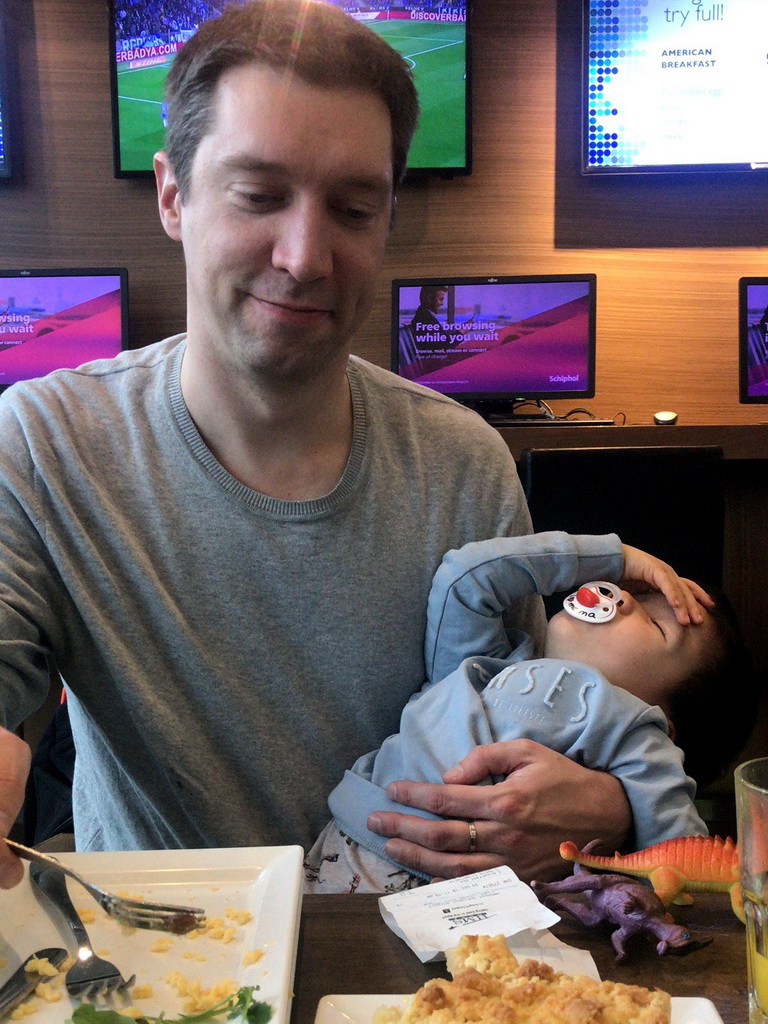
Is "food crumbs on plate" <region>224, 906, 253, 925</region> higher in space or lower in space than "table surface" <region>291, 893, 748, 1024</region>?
higher

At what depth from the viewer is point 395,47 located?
3262 millimetres

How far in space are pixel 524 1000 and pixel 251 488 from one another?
2.85 ft

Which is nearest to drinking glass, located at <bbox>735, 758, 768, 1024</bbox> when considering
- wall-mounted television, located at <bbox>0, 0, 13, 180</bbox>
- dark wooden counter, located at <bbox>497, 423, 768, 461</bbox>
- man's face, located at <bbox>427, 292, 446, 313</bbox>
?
dark wooden counter, located at <bbox>497, 423, 768, 461</bbox>

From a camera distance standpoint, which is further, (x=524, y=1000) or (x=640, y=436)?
(x=640, y=436)

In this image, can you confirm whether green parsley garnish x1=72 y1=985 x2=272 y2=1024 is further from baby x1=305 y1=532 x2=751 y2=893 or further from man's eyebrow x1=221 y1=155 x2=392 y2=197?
man's eyebrow x1=221 y1=155 x2=392 y2=197

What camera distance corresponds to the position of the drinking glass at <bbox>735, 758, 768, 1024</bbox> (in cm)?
63

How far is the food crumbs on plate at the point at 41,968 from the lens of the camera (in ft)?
2.31

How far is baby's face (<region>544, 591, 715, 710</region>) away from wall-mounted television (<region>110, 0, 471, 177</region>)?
234 centimetres

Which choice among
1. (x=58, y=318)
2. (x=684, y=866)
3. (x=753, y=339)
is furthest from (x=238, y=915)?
(x=753, y=339)

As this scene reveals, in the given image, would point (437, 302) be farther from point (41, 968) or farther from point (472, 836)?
point (41, 968)

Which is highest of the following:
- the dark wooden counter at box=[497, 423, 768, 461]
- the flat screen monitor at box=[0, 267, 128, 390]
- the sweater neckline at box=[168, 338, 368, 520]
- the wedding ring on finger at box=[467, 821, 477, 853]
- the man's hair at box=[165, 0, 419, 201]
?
the man's hair at box=[165, 0, 419, 201]

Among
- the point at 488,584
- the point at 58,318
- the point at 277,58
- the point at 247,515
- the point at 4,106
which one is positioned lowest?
the point at 488,584

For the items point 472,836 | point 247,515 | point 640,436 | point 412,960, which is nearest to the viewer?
point 412,960

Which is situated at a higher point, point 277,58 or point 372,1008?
point 277,58
